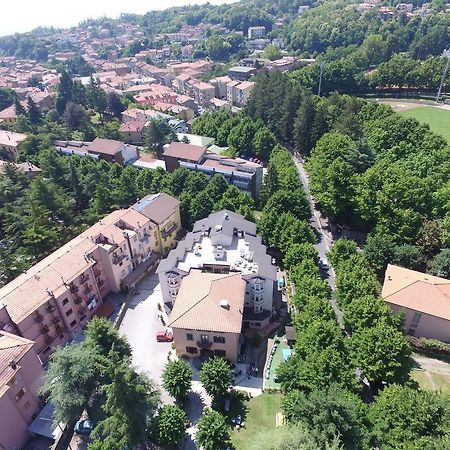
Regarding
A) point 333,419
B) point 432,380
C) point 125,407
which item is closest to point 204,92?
point 432,380

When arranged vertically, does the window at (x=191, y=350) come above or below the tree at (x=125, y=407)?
below

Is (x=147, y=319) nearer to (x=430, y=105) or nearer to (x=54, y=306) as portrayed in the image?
(x=54, y=306)

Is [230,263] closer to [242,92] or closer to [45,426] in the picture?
[45,426]

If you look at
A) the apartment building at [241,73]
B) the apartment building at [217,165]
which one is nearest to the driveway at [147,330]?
the apartment building at [217,165]

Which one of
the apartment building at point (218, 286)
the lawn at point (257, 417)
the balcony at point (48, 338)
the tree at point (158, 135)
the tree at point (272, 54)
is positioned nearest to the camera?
the lawn at point (257, 417)

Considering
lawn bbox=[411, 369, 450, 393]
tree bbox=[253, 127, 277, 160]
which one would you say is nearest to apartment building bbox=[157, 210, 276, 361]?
lawn bbox=[411, 369, 450, 393]

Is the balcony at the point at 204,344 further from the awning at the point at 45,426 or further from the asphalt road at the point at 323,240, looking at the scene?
the asphalt road at the point at 323,240

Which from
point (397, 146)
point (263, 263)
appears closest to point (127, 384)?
point (263, 263)
